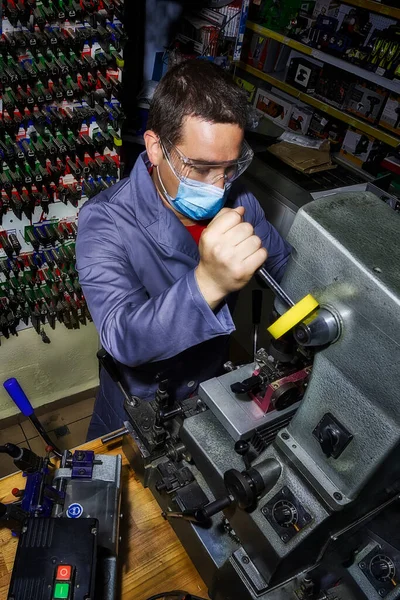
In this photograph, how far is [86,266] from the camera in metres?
1.30

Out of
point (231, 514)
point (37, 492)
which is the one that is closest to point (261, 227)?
point (231, 514)

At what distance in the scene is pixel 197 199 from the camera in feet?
4.59

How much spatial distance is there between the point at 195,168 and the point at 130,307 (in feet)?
1.48

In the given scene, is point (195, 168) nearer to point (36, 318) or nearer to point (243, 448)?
point (243, 448)

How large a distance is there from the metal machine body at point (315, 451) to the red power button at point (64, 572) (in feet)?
0.90

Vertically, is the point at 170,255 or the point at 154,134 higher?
the point at 154,134

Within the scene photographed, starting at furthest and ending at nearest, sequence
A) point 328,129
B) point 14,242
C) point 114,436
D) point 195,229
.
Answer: point 328,129
point 14,242
point 195,229
point 114,436

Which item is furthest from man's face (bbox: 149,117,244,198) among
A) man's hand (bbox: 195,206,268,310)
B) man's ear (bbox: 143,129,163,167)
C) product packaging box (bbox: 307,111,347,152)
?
product packaging box (bbox: 307,111,347,152)

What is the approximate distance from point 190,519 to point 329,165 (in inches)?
85.1

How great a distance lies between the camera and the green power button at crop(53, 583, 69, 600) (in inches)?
34.2

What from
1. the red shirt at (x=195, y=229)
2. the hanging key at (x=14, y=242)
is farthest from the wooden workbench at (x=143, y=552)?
the hanging key at (x=14, y=242)

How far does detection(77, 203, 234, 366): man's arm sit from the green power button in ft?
1.56

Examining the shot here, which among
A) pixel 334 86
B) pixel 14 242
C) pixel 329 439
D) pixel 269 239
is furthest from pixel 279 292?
pixel 334 86

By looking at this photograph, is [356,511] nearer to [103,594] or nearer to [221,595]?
[221,595]
